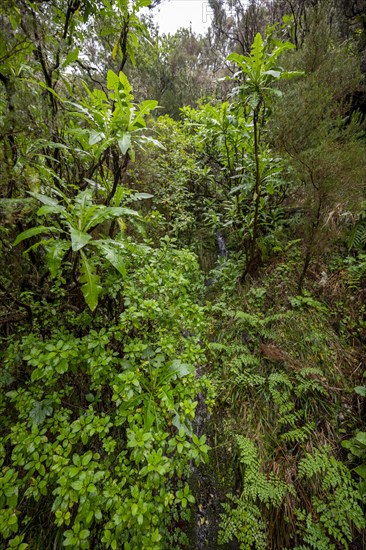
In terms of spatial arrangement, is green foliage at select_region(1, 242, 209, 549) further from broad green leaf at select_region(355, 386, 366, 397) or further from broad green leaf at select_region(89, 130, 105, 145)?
broad green leaf at select_region(355, 386, 366, 397)

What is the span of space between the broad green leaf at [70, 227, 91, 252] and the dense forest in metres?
0.01

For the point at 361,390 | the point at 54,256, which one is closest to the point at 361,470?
the point at 361,390

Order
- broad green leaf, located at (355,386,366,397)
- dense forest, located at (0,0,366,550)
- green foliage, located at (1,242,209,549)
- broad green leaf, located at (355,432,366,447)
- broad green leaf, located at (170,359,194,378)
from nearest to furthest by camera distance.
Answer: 1. green foliage, located at (1,242,209,549)
2. dense forest, located at (0,0,366,550)
3. broad green leaf, located at (170,359,194,378)
4. broad green leaf, located at (355,432,366,447)
5. broad green leaf, located at (355,386,366,397)

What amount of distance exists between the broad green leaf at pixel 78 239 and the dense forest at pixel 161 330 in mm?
13

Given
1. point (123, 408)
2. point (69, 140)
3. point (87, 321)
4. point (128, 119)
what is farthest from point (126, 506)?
point (69, 140)

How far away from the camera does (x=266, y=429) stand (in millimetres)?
2148

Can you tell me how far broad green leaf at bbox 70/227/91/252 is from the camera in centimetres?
137

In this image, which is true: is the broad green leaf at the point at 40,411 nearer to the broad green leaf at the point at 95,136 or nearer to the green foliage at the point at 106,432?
the green foliage at the point at 106,432

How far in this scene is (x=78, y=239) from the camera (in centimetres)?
141

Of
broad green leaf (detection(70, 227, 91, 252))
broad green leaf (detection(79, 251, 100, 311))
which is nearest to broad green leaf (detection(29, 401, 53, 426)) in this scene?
broad green leaf (detection(79, 251, 100, 311))

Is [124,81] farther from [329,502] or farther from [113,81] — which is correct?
[329,502]

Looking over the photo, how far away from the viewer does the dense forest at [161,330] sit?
147 centimetres

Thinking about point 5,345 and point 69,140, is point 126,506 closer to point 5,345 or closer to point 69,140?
point 5,345

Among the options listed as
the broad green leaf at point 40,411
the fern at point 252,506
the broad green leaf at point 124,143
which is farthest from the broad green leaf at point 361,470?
the broad green leaf at point 124,143
